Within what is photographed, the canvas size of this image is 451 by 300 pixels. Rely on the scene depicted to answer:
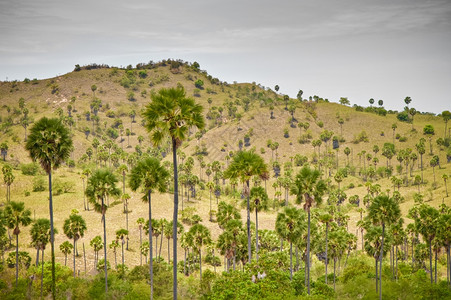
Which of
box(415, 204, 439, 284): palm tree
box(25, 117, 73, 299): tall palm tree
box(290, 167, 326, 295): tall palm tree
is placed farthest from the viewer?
box(415, 204, 439, 284): palm tree

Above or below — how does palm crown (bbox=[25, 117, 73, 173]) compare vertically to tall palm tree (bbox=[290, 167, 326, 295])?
above

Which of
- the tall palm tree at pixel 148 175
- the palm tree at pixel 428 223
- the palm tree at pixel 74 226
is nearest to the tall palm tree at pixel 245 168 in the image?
the tall palm tree at pixel 148 175

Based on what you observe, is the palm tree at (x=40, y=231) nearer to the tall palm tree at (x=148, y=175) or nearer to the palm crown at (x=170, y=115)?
the tall palm tree at (x=148, y=175)

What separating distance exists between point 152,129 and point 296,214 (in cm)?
2918

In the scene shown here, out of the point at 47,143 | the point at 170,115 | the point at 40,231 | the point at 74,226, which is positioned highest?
the point at 170,115

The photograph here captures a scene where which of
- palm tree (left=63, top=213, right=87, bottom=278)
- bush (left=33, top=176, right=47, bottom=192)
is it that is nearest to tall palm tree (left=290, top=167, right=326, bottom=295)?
palm tree (left=63, top=213, right=87, bottom=278)

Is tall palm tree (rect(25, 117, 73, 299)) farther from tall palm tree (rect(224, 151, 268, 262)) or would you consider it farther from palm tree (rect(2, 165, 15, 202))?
palm tree (rect(2, 165, 15, 202))

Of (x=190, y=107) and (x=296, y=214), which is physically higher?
(x=190, y=107)

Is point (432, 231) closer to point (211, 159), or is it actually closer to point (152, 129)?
point (152, 129)

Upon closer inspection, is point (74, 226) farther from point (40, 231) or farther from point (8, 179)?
point (8, 179)

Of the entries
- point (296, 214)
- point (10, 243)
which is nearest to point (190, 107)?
point (296, 214)

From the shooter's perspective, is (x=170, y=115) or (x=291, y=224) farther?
(x=291, y=224)

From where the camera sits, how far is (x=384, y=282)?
49562mm

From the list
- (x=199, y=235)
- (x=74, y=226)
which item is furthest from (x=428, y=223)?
(x=74, y=226)
